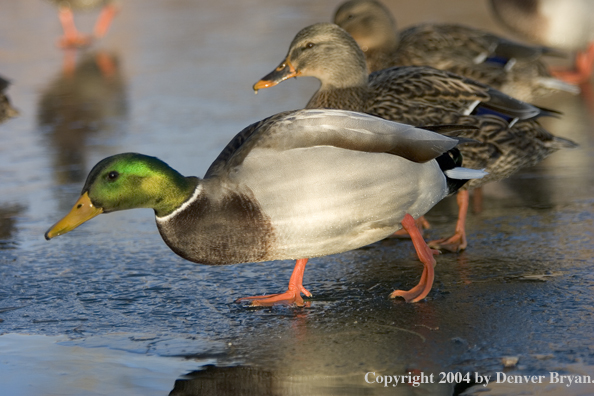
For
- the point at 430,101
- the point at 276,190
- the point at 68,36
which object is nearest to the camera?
the point at 276,190

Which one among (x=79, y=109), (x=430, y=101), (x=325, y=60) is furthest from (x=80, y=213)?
(x=79, y=109)

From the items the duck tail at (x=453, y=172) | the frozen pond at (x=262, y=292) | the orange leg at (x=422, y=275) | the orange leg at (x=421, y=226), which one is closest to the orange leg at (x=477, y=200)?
the frozen pond at (x=262, y=292)

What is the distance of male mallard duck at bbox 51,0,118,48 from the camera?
41.4ft

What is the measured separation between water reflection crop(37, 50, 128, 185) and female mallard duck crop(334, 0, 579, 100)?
2.32m

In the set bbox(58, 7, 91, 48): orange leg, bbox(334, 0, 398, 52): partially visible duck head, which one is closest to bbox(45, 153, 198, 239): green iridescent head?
bbox(334, 0, 398, 52): partially visible duck head

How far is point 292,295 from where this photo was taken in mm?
4113

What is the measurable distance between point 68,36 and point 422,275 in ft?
32.3

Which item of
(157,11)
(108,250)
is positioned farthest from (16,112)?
(157,11)

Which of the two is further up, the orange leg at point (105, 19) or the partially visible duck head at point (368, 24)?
the partially visible duck head at point (368, 24)

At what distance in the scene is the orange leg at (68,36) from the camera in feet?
41.2

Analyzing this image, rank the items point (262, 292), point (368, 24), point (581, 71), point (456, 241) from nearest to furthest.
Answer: point (262, 292)
point (456, 241)
point (368, 24)
point (581, 71)

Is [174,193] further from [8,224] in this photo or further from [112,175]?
[8,224]

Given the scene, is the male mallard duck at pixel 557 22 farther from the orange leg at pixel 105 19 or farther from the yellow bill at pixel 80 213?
the yellow bill at pixel 80 213

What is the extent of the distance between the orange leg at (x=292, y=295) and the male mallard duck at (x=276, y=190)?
224mm
